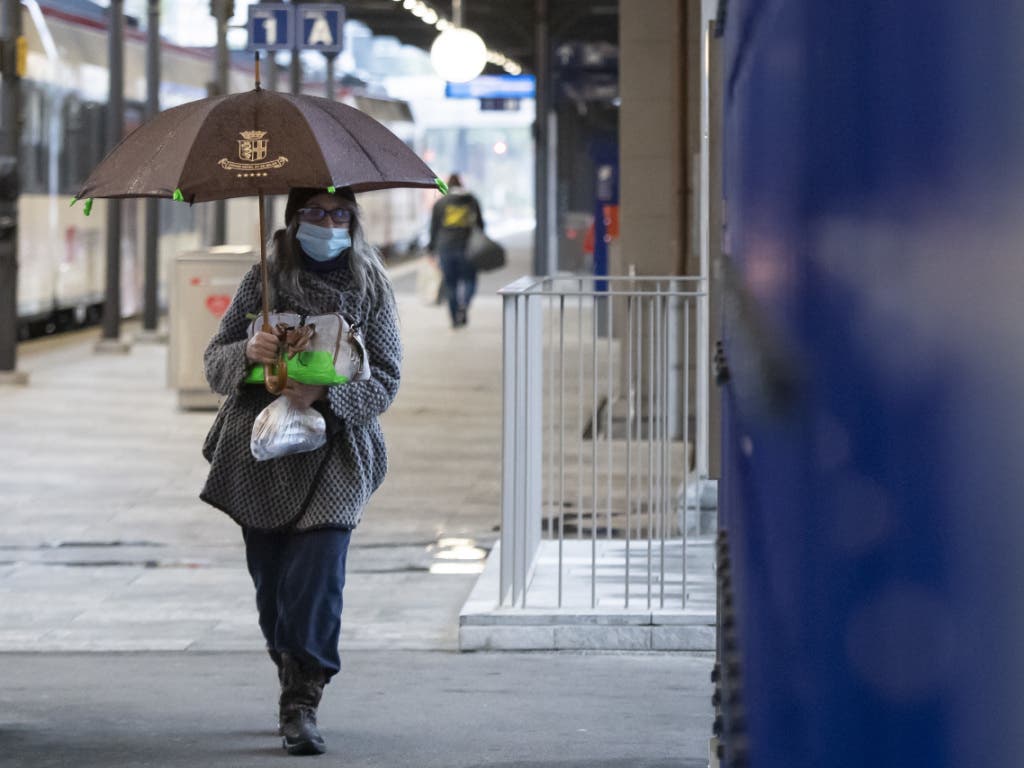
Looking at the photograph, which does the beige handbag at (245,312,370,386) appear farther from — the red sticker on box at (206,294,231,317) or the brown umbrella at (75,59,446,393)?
the red sticker on box at (206,294,231,317)

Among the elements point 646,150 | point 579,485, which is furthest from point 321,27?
point 579,485

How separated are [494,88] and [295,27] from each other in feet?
50.0

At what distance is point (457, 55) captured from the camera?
2523 cm

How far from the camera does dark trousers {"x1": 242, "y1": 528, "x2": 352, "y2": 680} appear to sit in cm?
482

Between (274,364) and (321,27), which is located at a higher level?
(321,27)

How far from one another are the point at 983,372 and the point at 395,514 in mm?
9053

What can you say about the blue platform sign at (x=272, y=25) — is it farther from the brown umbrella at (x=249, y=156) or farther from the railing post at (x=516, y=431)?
the brown umbrella at (x=249, y=156)

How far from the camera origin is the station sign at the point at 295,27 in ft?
58.1

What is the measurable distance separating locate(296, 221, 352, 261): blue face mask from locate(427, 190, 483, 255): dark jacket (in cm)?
1765

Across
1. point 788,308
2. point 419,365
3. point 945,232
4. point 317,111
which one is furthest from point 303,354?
point 419,365

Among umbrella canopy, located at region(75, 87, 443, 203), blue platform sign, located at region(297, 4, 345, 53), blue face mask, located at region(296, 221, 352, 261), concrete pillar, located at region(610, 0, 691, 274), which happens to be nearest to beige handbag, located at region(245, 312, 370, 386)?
blue face mask, located at region(296, 221, 352, 261)

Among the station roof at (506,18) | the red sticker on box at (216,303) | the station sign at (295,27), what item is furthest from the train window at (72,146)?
the station roof at (506,18)

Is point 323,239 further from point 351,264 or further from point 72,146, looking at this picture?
point 72,146

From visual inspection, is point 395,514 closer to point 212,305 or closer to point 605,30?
point 212,305
